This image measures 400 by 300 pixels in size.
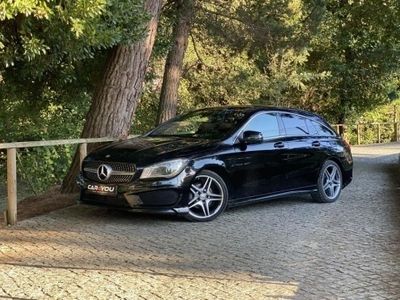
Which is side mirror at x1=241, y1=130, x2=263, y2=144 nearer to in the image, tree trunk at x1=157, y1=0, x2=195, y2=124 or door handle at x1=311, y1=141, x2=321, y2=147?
door handle at x1=311, y1=141, x2=321, y2=147

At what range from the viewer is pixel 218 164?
26.7 ft

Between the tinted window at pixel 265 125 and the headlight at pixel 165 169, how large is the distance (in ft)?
4.74

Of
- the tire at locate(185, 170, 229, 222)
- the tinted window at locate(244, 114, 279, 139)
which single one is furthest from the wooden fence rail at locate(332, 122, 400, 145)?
the tire at locate(185, 170, 229, 222)

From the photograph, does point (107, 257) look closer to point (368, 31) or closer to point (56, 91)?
point (56, 91)

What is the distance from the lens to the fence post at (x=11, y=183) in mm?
7742

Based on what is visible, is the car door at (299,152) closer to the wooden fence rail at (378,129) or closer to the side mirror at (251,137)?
the side mirror at (251,137)

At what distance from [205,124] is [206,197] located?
1.41m

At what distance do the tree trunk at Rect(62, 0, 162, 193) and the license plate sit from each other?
95.3 inches

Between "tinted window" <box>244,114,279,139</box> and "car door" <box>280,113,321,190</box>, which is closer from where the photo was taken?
"tinted window" <box>244,114,279,139</box>

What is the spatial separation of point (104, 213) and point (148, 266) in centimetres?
283

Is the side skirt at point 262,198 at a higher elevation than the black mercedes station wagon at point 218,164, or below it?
below

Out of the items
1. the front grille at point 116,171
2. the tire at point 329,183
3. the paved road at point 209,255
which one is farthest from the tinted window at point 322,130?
the front grille at point 116,171

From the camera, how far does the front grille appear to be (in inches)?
304

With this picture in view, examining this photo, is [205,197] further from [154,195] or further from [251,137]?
[251,137]
